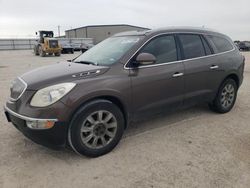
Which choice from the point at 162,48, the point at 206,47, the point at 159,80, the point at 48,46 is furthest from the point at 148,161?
the point at 48,46

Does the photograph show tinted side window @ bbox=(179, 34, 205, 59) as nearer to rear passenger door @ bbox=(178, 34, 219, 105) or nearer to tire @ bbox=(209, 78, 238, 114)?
rear passenger door @ bbox=(178, 34, 219, 105)

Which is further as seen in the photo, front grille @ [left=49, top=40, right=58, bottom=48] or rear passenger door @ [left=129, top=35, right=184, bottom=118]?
front grille @ [left=49, top=40, right=58, bottom=48]

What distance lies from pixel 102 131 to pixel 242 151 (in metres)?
1.98

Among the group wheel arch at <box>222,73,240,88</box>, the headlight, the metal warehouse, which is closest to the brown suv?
the headlight

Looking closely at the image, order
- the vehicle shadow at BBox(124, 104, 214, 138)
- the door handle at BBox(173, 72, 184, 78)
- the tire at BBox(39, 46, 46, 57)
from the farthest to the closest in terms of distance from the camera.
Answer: the tire at BBox(39, 46, 46, 57), the vehicle shadow at BBox(124, 104, 214, 138), the door handle at BBox(173, 72, 184, 78)

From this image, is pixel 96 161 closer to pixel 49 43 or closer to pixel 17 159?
pixel 17 159

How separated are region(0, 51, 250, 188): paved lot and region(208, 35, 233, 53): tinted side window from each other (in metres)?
1.52

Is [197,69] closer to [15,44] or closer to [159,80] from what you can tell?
[159,80]

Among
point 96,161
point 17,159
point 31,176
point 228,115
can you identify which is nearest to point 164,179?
point 96,161

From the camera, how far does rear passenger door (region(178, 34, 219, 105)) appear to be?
4410 mm

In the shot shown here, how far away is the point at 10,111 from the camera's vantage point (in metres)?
3.41

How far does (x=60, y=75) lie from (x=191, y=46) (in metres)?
2.45

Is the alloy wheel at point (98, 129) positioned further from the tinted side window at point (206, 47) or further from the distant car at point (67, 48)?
the distant car at point (67, 48)

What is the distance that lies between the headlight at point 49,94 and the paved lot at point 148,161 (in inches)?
32.2
